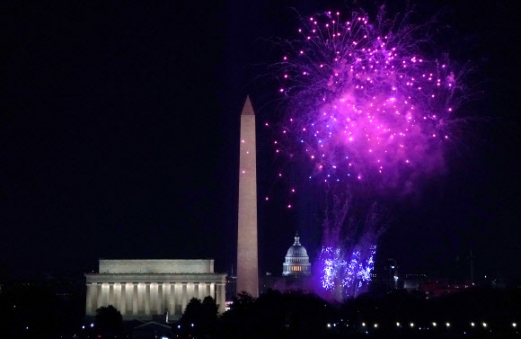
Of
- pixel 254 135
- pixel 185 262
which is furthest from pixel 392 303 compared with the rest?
pixel 185 262

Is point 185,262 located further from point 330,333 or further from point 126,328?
point 330,333

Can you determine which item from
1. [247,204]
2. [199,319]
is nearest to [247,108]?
[247,204]

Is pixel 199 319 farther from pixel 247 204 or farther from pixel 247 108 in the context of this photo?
pixel 247 108

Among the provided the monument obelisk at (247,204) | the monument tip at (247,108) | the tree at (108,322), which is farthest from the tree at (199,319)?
the monument tip at (247,108)

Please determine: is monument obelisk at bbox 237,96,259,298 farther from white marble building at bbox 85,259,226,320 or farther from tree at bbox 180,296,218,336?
white marble building at bbox 85,259,226,320

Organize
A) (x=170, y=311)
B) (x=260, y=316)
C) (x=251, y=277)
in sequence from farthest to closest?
(x=170, y=311), (x=251, y=277), (x=260, y=316)

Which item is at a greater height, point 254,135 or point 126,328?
point 254,135
